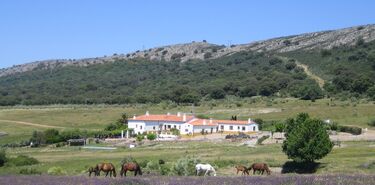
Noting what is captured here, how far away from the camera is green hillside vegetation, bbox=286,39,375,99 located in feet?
449

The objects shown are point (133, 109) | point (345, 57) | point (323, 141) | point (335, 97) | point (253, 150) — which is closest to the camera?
point (323, 141)

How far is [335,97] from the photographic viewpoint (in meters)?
135

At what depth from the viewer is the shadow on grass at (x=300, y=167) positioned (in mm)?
47656

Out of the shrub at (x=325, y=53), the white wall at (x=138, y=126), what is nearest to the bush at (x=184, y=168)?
the white wall at (x=138, y=126)

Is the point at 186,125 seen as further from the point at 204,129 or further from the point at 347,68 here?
the point at 347,68

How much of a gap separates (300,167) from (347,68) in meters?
111

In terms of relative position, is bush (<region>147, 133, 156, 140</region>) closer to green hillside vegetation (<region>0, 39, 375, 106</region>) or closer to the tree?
the tree

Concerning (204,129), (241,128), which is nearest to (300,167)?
(241,128)

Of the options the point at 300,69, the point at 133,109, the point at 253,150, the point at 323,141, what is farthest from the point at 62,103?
the point at 323,141

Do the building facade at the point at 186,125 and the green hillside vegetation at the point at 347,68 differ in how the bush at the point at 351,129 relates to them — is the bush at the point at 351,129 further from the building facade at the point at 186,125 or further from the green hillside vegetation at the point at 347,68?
the green hillside vegetation at the point at 347,68

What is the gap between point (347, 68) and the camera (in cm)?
15512

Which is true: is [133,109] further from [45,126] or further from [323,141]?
[323,141]

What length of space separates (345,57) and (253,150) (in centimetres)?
11943

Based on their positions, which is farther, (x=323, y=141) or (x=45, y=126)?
(x=45, y=126)
